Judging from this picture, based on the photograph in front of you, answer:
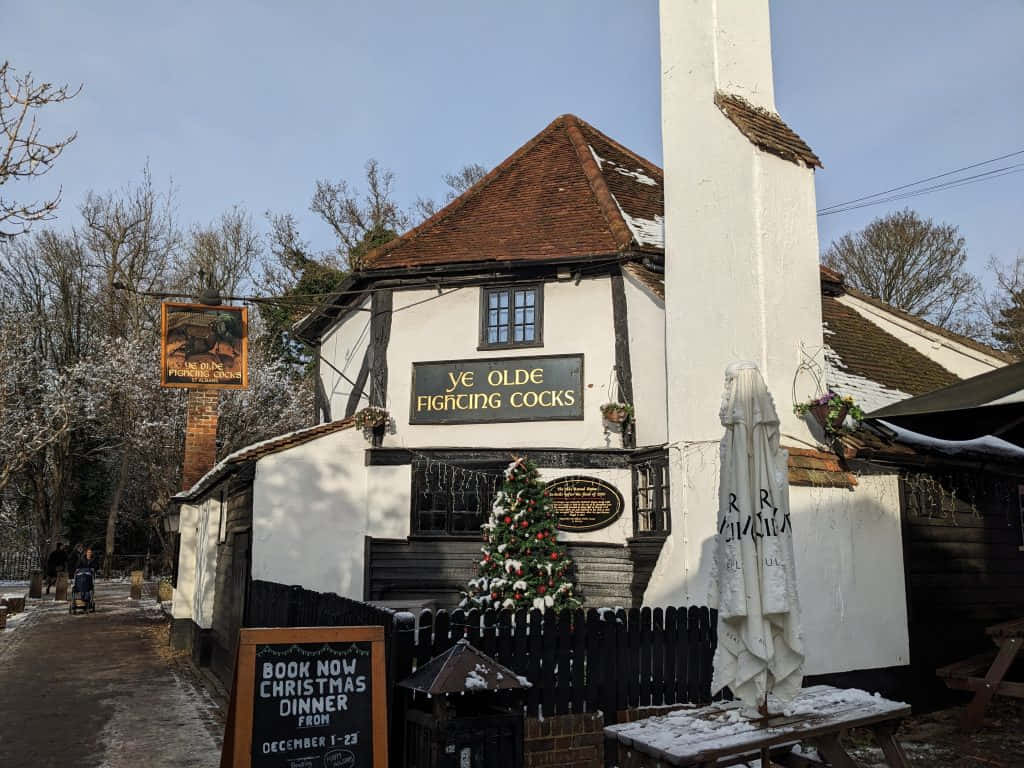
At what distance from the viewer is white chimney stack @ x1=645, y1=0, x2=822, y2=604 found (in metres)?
9.38

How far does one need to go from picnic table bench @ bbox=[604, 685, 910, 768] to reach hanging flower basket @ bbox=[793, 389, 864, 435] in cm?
367

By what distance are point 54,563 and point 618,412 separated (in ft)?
95.2

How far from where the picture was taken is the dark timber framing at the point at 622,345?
11.4 m

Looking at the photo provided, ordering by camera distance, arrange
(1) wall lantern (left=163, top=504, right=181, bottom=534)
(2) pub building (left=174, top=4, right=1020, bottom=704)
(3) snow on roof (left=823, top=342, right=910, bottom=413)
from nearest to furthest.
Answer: (2) pub building (left=174, top=4, right=1020, bottom=704), (3) snow on roof (left=823, top=342, right=910, bottom=413), (1) wall lantern (left=163, top=504, right=181, bottom=534)

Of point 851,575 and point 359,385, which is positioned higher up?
point 359,385

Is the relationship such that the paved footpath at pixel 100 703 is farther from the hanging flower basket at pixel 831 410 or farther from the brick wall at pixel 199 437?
the hanging flower basket at pixel 831 410

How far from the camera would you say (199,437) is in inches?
771

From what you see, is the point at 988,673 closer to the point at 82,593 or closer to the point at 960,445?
the point at 960,445

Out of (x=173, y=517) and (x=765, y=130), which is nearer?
(x=765, y=130)

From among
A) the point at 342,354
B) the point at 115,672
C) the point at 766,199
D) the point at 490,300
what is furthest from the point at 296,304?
the point at 766,199

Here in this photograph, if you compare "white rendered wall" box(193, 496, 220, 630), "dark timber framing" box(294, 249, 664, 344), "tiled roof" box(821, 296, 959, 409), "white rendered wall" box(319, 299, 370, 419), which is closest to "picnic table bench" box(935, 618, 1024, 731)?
"tiled roof" box(821, 296, 959, 409)

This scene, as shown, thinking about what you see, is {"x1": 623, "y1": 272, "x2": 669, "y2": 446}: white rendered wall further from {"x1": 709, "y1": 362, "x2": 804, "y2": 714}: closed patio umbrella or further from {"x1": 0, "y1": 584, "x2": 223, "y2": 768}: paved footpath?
{"x1": 0, "y1": 584, "x2": 223, "y2": 768}: paved footpath

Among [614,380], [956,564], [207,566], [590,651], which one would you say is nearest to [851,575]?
[956,564]

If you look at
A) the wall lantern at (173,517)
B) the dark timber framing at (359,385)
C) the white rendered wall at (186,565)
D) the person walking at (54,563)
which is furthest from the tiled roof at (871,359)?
the person walking at (54,563)
